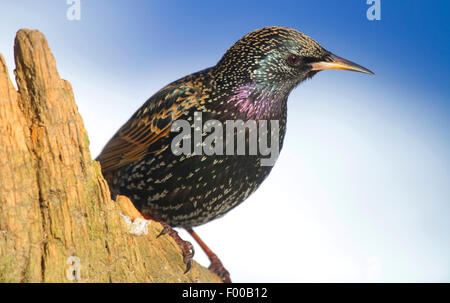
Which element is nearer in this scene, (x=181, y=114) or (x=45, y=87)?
(x=45, y=87)

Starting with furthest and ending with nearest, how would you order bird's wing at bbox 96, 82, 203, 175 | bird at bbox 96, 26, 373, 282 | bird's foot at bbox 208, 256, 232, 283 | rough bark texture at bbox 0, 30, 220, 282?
1. bird's foot at bbox 208, 256, 232, 283
2. bird's wing at bbox 96, 82, 203, 175
3. bird at bbox 96, 26, 373, 282
4. rough bark texture at bbox 0, 30, 220, 282

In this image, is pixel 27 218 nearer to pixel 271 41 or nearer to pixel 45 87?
pixel 45 87

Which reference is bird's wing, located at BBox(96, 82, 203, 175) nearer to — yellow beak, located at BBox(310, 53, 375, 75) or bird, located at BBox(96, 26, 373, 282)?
bird, located at BBox(96, 26, 373, 282)

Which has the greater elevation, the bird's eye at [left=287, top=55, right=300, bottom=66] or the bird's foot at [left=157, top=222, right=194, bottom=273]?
the bird's eye at [left=287, top=55, right=300, bottom=66]

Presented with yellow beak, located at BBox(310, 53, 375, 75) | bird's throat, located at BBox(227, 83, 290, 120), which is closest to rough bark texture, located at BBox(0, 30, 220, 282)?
bird's throat, located at BBox(227, 83, 290, 120)

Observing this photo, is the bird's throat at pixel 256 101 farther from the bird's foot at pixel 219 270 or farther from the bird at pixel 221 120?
the bird's foot at pixel 219 270

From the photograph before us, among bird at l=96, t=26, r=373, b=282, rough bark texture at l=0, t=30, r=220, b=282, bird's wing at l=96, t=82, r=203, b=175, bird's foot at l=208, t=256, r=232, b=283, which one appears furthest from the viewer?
bird's foot at l=208, t=256, r=232, b=283

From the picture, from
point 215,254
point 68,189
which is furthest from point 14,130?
point 215,254

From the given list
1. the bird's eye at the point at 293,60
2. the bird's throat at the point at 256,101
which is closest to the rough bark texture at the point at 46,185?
the bird's throat at the point at 256,101

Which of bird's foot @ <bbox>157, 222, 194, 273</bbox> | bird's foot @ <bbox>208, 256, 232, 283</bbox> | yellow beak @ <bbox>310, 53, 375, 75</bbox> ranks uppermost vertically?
yellow beak @ <bbox>310, 53, 375, 75</bbox>
